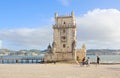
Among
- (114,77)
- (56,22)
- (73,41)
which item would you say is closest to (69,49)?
(73,41)

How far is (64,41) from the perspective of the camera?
8825cm

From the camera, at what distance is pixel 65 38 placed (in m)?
88.4

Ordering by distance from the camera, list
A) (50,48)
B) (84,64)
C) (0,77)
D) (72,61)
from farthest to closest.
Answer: (50,48), (72,61), (84,64), (0,77)

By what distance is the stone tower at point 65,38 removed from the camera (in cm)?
8775

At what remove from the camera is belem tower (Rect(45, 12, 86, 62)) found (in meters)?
87.7

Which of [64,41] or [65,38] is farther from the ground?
[65,38]

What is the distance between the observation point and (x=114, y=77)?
21906 millimetres

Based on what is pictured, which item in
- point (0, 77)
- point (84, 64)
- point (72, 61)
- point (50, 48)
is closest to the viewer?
point (0, 77)

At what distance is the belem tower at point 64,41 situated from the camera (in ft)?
288

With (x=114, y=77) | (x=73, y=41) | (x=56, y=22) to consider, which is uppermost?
(x=56, y=22)

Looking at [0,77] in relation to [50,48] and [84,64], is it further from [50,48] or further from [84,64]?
[50,48]

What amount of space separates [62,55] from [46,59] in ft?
17.2

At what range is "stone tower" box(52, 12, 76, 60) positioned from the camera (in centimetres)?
8775

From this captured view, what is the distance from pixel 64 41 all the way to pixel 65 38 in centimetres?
99
